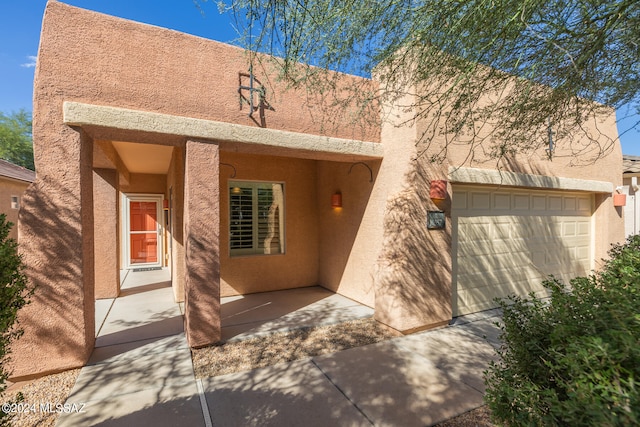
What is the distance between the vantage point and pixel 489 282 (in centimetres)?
588

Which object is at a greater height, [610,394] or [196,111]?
[196,111]

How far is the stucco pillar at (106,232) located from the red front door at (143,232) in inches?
151

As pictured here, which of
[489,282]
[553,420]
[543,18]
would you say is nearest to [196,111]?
[543,18]

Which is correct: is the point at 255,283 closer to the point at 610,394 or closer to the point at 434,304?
the point at 434,304

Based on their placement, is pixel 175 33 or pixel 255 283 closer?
pixel 175 33

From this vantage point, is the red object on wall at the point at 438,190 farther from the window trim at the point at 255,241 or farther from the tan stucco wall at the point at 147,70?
the window trim at the point at 255,241

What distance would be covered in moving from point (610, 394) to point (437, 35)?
3.22 meters

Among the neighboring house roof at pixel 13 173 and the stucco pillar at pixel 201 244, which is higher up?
the neighboring house roof at pixel 13 173

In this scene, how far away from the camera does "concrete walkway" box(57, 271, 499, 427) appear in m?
2.77

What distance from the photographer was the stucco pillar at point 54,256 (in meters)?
3.30

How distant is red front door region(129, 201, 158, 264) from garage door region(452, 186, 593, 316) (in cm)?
986

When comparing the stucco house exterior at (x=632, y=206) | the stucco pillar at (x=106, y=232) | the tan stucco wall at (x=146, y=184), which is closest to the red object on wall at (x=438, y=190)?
the stucco pillar at (x=106, y=232)

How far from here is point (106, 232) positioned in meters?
6.34

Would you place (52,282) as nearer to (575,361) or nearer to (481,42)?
(575,361)
